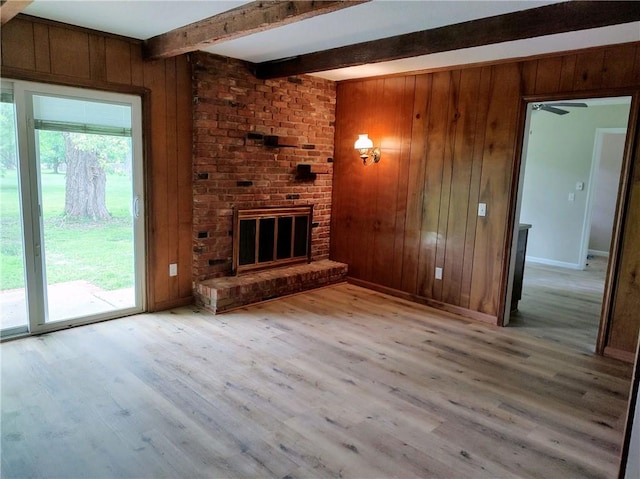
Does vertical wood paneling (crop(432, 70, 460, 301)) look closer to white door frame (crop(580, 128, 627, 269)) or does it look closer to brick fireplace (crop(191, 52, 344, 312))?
brick fireplace (crop(191, 52, 344, 312))

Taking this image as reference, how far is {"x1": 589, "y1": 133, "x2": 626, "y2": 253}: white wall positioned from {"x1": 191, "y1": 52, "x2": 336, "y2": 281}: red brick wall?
17.4 feet

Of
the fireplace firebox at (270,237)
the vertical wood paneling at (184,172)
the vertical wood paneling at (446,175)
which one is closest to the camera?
the vertical wood paneling at (184,172)

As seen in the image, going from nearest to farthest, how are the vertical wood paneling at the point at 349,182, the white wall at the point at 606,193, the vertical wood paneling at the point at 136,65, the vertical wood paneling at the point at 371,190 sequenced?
the vertical wood paneling at the point at 136,65
the vertical wood paneling at the point at 371,190
the vertical wood paneling at the point at 349,182
the white wall at the point at 606,193

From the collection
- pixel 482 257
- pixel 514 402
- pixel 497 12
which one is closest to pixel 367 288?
pixel 482 257

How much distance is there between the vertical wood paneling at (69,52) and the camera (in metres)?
3.29

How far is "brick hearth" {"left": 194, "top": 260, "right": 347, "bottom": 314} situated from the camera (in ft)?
13.7

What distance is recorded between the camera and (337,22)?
311cm

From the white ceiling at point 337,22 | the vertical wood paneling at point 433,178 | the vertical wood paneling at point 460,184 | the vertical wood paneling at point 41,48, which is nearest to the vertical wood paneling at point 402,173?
the vertical wood paneling at point 433,178

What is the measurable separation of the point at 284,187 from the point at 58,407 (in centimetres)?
310

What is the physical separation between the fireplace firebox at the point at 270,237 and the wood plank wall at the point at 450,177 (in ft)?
1.63

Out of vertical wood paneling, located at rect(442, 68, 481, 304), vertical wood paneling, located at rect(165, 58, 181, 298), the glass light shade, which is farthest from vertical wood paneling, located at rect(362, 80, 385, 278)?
vertical wood paneling, located at rect(165, 58, 181, 298)

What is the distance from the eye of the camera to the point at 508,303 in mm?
4141

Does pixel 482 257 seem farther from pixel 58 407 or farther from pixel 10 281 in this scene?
pixel 10 281

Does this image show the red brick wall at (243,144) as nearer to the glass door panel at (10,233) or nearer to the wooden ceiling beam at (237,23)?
the wooden ceiling beam at (237,23)
